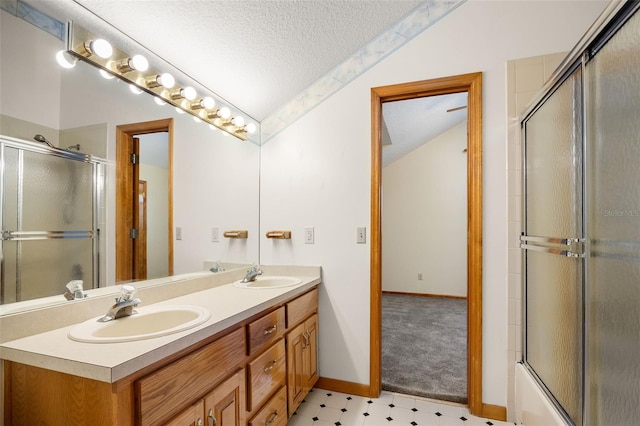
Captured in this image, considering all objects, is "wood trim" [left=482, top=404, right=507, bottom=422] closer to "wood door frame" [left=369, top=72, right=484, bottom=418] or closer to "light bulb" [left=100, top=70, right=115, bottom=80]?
"wood door frame" [left=369, top=72, right=484, bottom=418]

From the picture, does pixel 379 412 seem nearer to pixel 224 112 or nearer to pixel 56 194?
pixel 56 194

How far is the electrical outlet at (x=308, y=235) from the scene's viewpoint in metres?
2.20

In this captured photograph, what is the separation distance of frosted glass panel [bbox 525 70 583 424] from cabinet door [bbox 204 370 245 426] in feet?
4.34

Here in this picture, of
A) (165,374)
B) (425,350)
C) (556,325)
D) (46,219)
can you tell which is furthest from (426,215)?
(46,219)

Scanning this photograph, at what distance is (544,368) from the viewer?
4.88 feet

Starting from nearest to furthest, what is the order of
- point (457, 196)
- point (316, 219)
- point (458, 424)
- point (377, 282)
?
point (458, 424)
point (377, 282)
point (316, 219)
point (457, 196)

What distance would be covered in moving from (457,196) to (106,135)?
4.54 m

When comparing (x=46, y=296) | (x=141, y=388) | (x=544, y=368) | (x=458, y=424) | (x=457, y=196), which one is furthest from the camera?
(x=457, y=196)

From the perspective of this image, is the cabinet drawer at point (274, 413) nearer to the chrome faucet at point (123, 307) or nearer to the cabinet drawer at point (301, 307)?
the cabinet drawer at point (301, 307)

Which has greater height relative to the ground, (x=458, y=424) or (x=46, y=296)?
(x=46, y=296)

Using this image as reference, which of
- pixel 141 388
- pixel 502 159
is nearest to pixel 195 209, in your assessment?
pixel 141 388

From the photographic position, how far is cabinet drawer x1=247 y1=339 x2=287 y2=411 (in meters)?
Answer: 1.34

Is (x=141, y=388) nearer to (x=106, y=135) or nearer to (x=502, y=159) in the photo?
(x=106, y=135)

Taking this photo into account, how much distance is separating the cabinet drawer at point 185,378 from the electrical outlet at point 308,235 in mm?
1011
